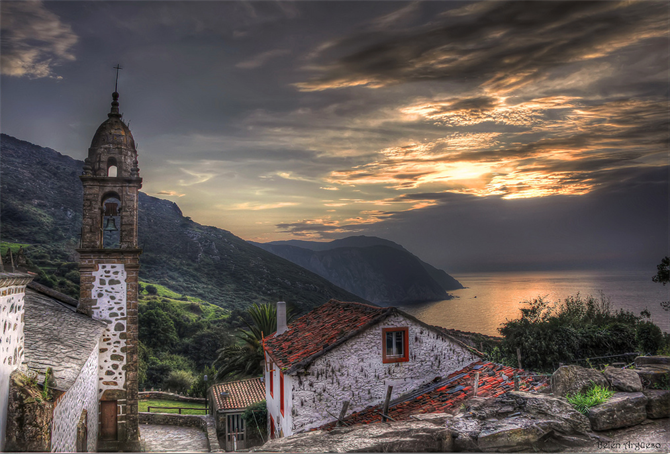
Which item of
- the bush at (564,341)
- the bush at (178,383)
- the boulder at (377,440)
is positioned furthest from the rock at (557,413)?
the bush at (178,383)

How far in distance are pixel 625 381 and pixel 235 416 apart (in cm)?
1630

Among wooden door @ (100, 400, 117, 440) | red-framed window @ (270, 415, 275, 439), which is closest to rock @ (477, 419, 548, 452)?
red-framed window @ (270, 415, 275, 439)

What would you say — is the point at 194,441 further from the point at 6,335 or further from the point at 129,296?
the point at 6,335

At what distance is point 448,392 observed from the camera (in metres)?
11.5

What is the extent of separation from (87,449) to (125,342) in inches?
135

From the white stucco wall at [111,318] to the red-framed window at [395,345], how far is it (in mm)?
8285

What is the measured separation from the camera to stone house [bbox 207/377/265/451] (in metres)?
17.9

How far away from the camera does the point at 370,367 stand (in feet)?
39.9

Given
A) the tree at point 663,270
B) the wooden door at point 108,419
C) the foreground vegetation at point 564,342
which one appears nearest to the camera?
the wooden door at point 108,419

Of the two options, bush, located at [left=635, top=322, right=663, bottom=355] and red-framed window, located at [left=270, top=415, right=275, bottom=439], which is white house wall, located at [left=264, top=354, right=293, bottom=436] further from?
bush, located at [left=635, top=322, right=663, bottom=355]

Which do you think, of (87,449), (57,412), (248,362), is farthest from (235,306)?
(57,412)

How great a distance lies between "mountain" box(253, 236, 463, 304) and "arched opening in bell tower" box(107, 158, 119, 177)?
2106 inches

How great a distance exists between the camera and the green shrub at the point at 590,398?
6566mm

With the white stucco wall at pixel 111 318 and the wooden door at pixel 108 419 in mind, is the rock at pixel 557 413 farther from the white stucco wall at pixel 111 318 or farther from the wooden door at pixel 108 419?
the wooden door at pixel 108 419
